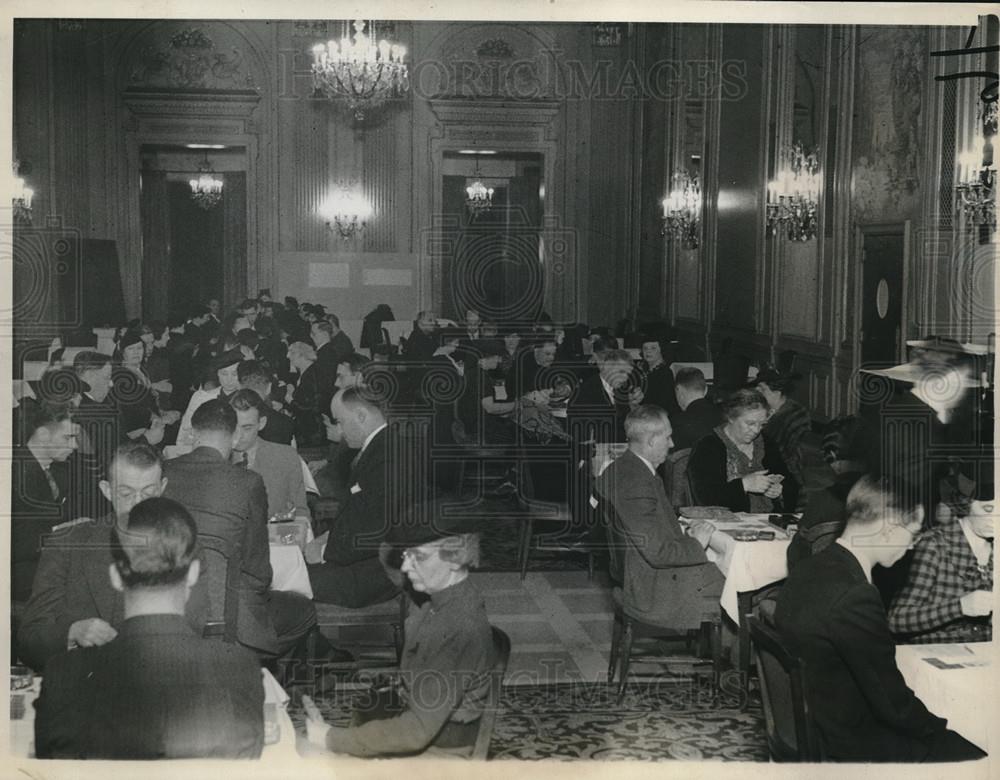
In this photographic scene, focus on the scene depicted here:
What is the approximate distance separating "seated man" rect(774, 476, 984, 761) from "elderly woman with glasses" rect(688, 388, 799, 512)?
Result: 1.90 m

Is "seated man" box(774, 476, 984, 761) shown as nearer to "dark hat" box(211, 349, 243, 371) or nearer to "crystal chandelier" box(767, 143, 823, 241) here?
"dark hat" box(211, 349, 243, 371)

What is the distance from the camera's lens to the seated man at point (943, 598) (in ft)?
13.6

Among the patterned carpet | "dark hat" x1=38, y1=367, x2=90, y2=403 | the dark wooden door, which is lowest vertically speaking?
the patterned carpet

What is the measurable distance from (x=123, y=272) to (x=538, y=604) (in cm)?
1020

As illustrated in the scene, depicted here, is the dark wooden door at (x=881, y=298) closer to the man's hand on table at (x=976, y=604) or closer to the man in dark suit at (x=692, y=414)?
the man in dark suit at (x=692, y=414)

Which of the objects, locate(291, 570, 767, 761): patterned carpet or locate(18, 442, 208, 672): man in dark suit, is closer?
locate(18, 442, 208, 672): man in dark suit

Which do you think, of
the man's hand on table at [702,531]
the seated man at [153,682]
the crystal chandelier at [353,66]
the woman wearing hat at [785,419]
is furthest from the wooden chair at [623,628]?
the crystal chandelier at [353,66]

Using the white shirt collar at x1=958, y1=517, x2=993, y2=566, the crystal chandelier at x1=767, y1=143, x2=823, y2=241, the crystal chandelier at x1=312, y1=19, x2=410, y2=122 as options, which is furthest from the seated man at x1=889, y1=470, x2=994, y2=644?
the crystal chandelier at x1=312, y1=19, x2=410, y2=122

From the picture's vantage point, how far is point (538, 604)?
21.0 feet

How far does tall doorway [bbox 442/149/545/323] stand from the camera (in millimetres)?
14836

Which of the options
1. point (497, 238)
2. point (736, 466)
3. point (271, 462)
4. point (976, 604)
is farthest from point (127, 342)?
point (497, 238)

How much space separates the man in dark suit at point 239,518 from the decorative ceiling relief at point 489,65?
10442mm

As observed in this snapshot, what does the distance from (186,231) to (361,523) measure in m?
11.3

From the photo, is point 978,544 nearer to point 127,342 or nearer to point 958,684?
point 958,684
